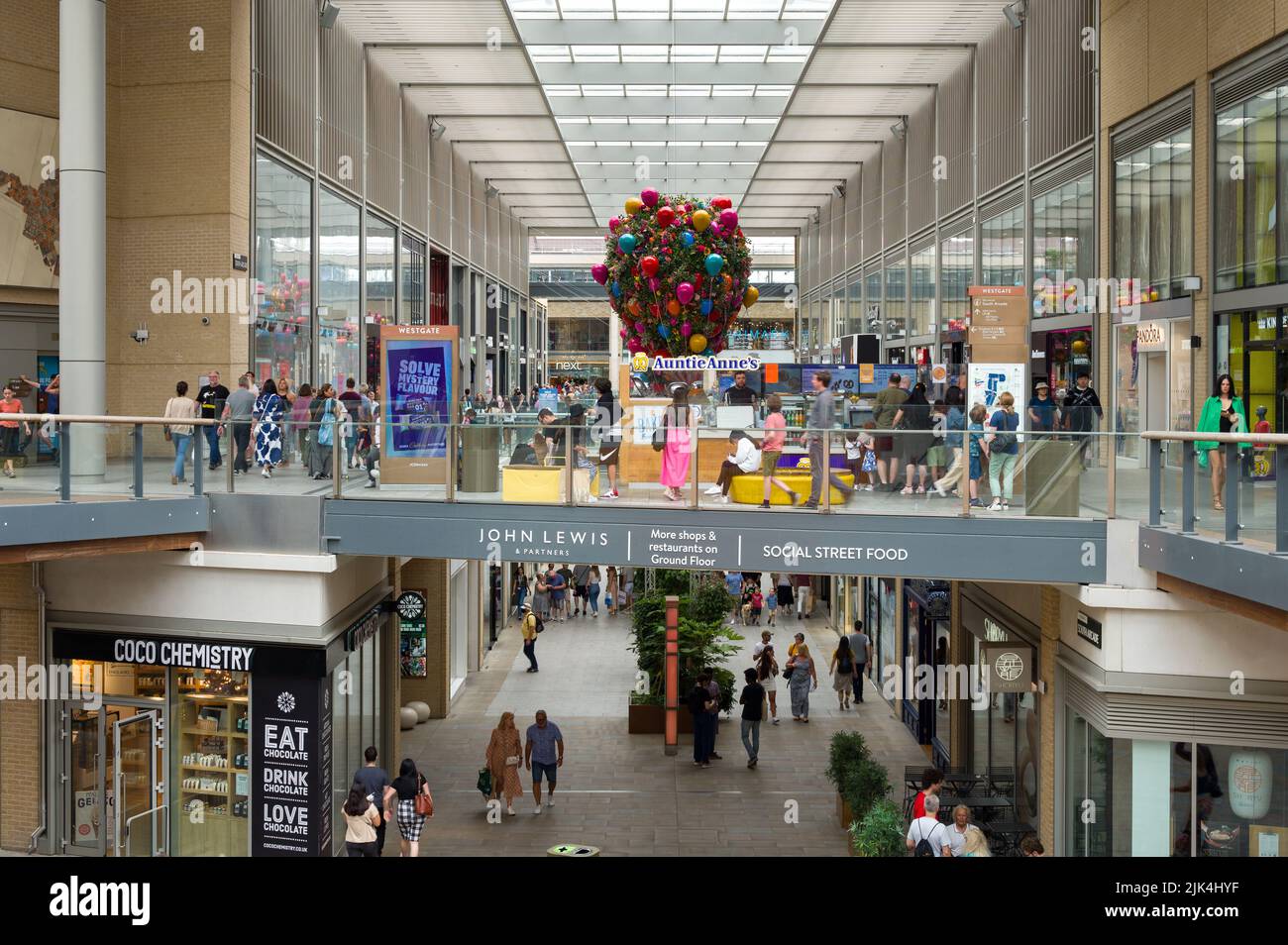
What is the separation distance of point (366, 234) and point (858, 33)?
11817 millimetres

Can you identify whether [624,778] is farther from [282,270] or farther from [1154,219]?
[1154,219]

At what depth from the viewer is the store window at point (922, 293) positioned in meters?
36.2

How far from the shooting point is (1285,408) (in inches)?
666

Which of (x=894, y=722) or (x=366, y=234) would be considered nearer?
(x=894, y=722)

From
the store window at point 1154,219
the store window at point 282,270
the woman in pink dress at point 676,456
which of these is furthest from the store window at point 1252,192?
the store window at point 282,270

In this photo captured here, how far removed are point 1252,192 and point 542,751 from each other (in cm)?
1268

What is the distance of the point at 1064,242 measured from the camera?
24.6 meters

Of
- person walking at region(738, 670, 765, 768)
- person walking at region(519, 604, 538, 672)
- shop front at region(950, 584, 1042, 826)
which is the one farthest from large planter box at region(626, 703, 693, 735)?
shop front at region(950, 584, 1042, 826)

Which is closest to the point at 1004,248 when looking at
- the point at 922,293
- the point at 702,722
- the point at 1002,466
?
the point at 922,293

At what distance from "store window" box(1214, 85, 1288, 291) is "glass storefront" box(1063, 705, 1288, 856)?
7.73 metres
